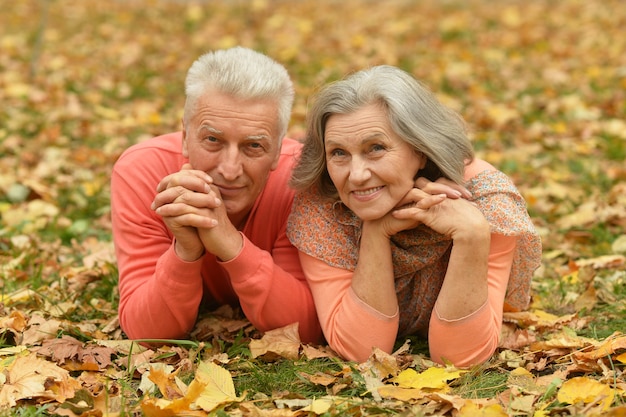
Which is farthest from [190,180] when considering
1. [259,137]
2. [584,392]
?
[584,392]

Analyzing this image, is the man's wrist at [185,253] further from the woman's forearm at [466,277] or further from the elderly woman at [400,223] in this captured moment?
the woman's forearm at [466,277]

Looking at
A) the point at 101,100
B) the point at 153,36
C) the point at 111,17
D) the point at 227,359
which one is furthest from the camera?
the point at 111,17

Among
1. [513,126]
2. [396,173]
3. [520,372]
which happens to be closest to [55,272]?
[396,173]

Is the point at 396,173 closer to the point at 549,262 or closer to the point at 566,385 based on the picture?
the point at 566,385

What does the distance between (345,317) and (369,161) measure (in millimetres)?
614

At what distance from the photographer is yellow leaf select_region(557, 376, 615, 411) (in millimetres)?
2514

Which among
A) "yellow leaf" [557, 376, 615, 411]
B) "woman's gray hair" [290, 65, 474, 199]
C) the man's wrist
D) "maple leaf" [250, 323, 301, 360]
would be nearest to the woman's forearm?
"woman's gray hair" [290, 65, 474, 199]

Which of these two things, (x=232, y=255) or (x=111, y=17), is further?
(x=111, y=17)

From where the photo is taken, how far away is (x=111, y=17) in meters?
11.6

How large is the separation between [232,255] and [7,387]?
89 cm

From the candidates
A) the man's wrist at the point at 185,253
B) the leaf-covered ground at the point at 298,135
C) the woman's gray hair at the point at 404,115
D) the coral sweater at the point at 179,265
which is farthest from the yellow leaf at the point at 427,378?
the man's wrist at the point at 185,253

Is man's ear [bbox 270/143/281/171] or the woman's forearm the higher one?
man's ear [bbox 270/143/281/171]

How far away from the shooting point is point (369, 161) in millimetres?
2838

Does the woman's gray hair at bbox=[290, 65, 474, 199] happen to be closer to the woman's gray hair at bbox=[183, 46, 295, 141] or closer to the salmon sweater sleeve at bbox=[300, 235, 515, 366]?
the woman's gray hair at bbox=[183, 46, 295, 141]
